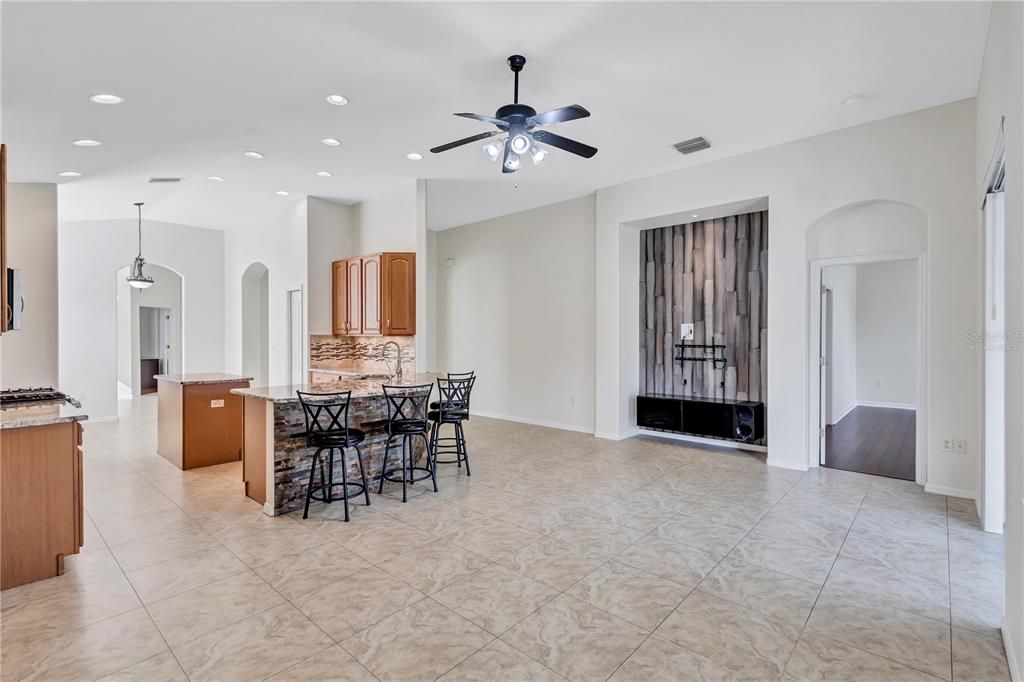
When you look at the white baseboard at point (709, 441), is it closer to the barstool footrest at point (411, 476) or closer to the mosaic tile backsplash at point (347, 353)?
the barstool footrest at point (411, 476)

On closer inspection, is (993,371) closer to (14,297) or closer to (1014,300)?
(1014,300)

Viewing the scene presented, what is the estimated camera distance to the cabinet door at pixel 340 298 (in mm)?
6953

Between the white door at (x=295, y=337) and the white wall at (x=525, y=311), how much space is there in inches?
97.2

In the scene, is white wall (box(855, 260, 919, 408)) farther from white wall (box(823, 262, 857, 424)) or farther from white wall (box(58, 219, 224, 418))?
white wall (box(58, 219, 224, 418))

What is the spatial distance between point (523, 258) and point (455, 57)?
460 centimetres

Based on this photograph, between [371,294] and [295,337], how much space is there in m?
2.02

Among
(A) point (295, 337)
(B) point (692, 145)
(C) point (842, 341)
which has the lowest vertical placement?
(C) point (842, 341)

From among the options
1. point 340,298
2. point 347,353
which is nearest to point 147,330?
point 347,353

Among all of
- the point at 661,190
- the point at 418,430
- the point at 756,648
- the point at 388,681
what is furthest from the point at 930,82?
the point at 388,681

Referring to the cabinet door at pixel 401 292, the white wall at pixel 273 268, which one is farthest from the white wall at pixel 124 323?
the cabinet door at pixel 401 292

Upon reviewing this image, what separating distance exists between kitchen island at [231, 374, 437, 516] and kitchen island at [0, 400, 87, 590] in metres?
1.15

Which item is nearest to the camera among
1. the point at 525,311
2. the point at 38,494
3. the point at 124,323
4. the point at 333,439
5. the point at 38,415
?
the point at 38,494

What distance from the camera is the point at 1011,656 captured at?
2109mm

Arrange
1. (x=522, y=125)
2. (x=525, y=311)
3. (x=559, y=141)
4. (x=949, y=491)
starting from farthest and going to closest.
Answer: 1. (x=525, y=311)
2. (x=949, y=491)
3. (x=559, y=141)
4. (x=522, y=125)
